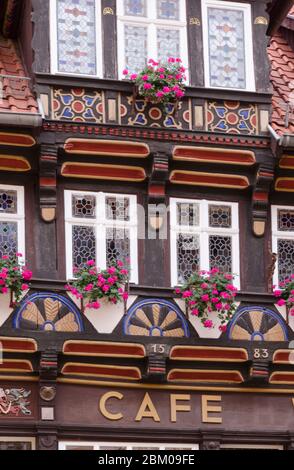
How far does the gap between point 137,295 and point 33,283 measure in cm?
143

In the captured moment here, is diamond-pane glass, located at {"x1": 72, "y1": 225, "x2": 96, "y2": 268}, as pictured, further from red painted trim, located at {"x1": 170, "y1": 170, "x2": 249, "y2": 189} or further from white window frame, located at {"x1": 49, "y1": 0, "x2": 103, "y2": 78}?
white window frame, located at {"x1": 49, "y1": 0, "x2": 103, "y2": 78}

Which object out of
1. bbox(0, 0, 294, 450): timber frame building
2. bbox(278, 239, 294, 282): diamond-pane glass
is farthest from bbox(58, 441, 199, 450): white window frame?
bbox(278, 239, 294, 282): diamond-pane glass

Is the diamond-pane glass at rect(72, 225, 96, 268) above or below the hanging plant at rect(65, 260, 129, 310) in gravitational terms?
above

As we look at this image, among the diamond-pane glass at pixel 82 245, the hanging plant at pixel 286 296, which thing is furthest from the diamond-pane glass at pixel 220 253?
the diamond-pane glass at pixel 82 245

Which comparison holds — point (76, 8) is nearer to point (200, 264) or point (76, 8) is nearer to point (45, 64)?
point (45, 64)

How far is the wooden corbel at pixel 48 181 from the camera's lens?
30812mm

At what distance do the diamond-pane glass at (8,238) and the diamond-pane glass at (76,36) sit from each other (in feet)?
7.40

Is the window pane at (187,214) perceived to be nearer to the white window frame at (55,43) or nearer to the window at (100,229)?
the window at (100,229)

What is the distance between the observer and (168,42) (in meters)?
31.9

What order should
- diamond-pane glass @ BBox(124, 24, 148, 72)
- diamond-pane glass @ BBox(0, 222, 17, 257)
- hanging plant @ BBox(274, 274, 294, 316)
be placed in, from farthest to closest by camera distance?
diamond-pane glass @ BBox(124, 24, 148, 72)
hanging plant @ BBox(274, 274, 294, 316)
diamond-pane glass @ BBox(0, 222, 17, 257)

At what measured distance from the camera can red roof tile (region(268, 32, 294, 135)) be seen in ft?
105

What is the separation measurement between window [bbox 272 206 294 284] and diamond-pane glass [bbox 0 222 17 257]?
3.60 meters

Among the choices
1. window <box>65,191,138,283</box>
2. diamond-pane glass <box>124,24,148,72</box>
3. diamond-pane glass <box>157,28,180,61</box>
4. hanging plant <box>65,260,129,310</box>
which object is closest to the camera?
hanging plant <box>65,260,129,310</box>

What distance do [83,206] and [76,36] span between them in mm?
2354
